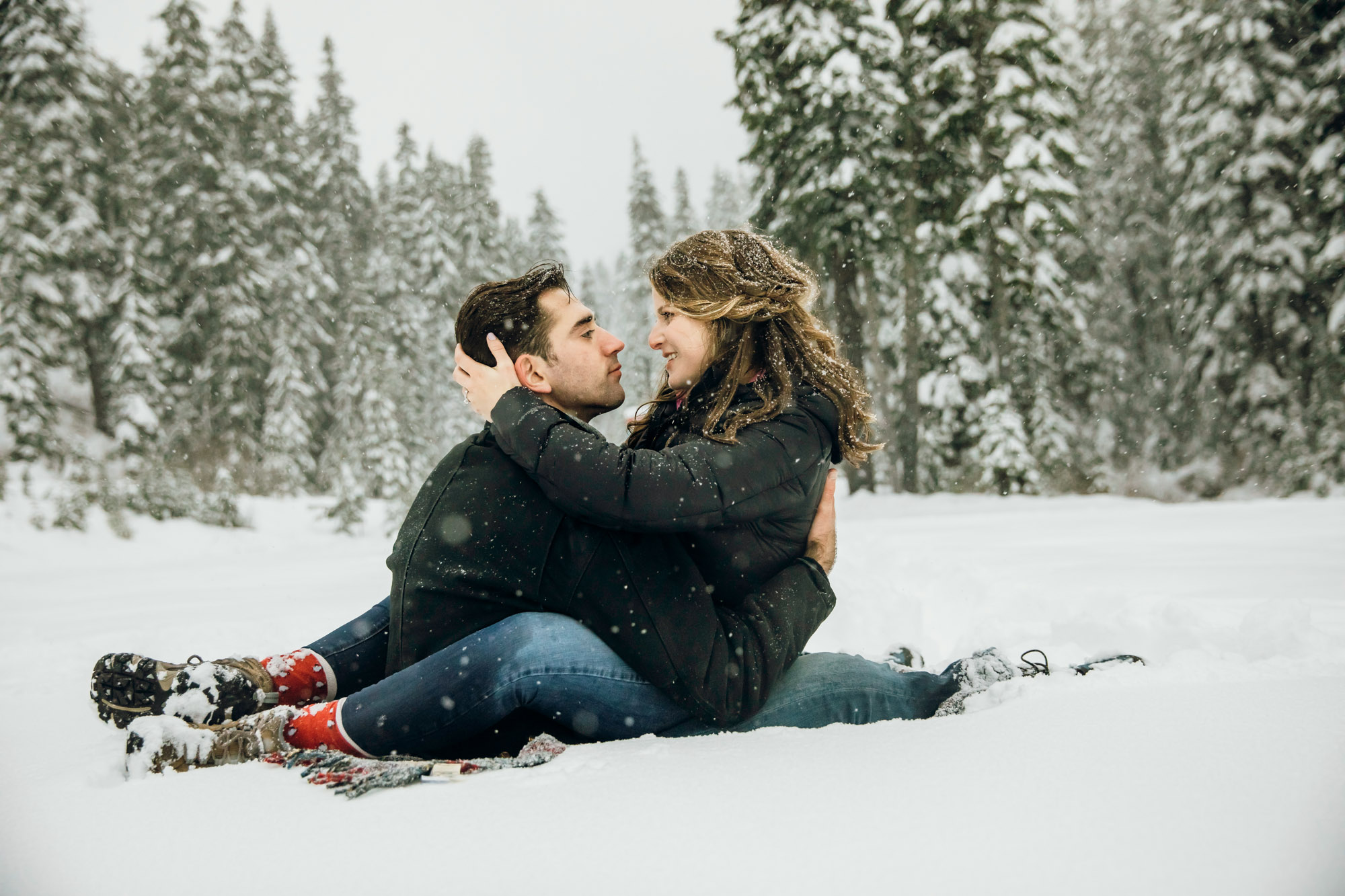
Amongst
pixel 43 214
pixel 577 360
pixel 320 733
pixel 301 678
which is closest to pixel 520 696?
pixel 320 733

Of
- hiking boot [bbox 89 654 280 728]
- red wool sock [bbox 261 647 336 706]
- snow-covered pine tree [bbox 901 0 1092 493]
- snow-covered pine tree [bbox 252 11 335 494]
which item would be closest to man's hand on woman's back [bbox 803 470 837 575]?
red wool sock [bbox 261 647 336 706]

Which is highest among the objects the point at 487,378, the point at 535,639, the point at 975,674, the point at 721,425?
the point at 487,378

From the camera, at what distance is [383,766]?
208 cm

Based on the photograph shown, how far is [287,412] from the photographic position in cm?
2373

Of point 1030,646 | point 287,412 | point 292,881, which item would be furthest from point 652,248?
point 292,881

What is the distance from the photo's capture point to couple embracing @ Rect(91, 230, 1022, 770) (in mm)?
2303

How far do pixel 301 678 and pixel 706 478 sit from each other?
169 centimetres

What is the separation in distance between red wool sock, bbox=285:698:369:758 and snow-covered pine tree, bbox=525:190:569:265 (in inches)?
1319

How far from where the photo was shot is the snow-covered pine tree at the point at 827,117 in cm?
1532

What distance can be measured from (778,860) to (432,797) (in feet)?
2.83

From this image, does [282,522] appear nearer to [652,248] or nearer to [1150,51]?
[652,248]

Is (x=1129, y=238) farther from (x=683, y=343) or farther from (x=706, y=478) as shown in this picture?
(x=706, y=478)

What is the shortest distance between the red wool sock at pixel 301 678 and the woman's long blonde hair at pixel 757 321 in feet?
5.58

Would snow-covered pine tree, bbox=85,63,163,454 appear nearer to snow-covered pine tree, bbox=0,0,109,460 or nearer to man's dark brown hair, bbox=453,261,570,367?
snow-covered pine tree, bbox=0,0,109,460
